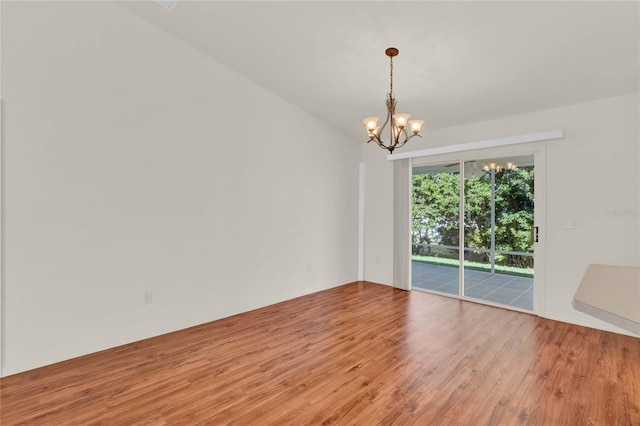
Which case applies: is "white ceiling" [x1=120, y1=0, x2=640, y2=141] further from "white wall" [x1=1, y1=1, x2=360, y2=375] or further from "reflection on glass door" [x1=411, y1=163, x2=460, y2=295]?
"reflection on glass door" [x1=411, y1=163, x2=460, y2=295]

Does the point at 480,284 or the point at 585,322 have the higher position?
the point at 480,284

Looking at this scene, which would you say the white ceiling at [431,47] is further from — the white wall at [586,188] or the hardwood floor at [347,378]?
the hardwood floor at [347,378]

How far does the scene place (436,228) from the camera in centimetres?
504

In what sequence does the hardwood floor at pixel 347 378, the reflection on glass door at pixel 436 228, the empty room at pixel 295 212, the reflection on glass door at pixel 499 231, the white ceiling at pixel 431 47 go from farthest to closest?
1. the reflection on glass door at pixel 436 228
2. the reflection on glass door at pixel 499 231
3. the white ceiling at pixel 431 47
4. the empty room at pixel 295 212
5. the hardwood floor at pixel 347 378

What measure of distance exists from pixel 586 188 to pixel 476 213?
127 centimetres

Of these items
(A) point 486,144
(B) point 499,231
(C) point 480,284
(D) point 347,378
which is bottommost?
(D) point 347,378

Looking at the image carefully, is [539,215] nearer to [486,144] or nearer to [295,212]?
[486,144]

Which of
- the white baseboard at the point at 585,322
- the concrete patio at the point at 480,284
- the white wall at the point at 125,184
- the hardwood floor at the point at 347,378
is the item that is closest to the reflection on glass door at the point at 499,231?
the concrete patio at the point at 480,284

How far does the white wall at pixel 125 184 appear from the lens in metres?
2.58

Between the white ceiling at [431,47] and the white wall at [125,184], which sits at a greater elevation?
the white ceiling at [431,47]

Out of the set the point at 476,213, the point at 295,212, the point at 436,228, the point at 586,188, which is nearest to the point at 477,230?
the point at 476,213

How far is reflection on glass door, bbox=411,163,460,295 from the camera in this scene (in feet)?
15.8

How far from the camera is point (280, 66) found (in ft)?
12.2

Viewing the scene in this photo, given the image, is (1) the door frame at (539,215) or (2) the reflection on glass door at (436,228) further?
(2) the reflection on glass door at (436,228)
